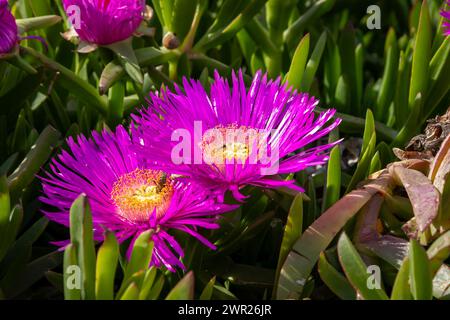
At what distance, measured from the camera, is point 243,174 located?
2.05 ft

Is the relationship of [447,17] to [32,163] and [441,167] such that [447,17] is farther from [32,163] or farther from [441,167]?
[32,163]

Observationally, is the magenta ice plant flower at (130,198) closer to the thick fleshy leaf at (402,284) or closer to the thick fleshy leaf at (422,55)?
the thick fleshy leaf at (402,284)

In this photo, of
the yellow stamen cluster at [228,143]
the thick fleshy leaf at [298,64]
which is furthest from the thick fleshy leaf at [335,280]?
the thick fleshy leaf at [298,64]

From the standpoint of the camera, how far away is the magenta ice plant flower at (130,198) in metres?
0.62

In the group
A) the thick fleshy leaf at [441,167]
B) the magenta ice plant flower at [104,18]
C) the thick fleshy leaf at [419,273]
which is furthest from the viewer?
the magenta ice plant flower at [104,18]

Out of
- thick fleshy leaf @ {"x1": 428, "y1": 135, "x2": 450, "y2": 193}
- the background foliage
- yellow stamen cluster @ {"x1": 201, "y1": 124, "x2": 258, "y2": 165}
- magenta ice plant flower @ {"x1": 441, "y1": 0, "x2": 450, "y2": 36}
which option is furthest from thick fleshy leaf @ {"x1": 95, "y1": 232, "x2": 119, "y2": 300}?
magenta ice plant flower @ {"x1": 441, "y1": 0, "x2": 450, "y2": 36}

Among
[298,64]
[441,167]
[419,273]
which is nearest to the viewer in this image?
[419,273]

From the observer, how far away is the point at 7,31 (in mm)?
817

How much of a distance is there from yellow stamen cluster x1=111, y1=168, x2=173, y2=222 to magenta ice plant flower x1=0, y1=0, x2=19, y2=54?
228 mm

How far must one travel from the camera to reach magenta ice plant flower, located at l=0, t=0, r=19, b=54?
2.63 ft

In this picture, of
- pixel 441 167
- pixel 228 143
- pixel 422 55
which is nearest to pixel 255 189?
pixel 228 143

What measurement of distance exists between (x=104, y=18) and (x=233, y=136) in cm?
21

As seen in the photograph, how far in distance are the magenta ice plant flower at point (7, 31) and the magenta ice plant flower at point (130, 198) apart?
0.58ft
